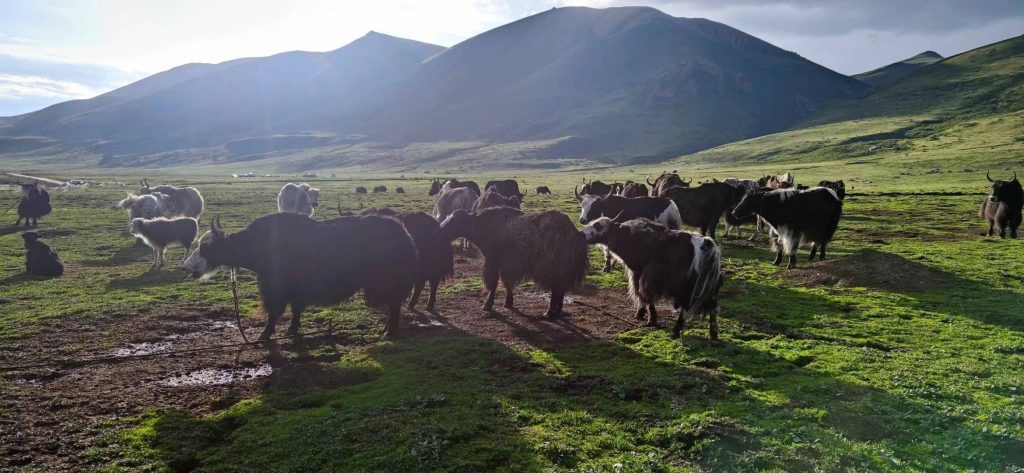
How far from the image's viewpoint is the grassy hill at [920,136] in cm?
6247

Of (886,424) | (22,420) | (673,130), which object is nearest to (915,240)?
(886,424)

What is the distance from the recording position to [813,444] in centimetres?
576

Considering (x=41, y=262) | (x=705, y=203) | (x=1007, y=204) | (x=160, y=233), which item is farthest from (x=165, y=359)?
(x=1007, y=204)

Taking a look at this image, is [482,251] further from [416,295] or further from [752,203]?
[752,203]

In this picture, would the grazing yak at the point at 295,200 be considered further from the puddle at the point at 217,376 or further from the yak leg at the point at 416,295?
the puddle at the point at 217,376

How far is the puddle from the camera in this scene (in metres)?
8.00

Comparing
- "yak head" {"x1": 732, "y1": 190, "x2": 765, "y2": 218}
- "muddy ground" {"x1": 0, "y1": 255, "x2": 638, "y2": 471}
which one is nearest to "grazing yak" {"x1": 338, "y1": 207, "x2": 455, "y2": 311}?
"muddy ground" {"x1": 0, "y1": 255, "x2": 638, "y2": 471}

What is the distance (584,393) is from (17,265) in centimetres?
1892

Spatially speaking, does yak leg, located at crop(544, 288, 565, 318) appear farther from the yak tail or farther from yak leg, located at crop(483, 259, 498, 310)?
the yak tail

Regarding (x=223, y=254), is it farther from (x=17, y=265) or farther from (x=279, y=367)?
(x=17, y=265)

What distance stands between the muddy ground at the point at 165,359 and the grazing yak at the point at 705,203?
7237 mm

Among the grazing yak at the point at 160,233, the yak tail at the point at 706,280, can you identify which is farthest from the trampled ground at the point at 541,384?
the grazing yak at the point at 160,233

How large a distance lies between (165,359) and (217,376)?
141cm

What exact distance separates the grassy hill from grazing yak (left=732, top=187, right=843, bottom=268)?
35.4 meters
